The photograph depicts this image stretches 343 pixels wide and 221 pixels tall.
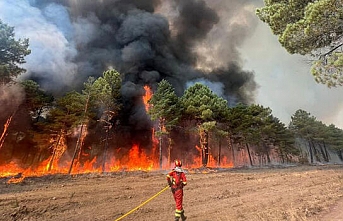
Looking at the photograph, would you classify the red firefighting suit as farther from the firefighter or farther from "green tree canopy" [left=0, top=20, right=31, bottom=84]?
"green tree canopy" [left=0, top=20, right=31, bottom=84]

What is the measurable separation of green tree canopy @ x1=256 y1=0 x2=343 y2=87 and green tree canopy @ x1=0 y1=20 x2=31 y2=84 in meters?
21.7

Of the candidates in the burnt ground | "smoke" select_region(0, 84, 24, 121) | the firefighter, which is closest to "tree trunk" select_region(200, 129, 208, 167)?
the burnt ground

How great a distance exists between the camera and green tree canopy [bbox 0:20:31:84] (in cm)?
2069

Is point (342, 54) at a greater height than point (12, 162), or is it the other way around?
point (342, 54)

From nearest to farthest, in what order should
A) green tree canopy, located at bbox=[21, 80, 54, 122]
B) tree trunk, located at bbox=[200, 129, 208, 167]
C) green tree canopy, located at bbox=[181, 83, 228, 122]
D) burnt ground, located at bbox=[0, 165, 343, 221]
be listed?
burnt ground, located at bbox=[0, 165, 343, 221] < green tree canopy, located at bbox=[21, 80, 54, 122] < green tree canopy, located at bbox=[181, 83, 228, 122] < tree trunk, located at bbox=[200, 129, 208, 167]

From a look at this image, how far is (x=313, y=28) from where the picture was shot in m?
9.13

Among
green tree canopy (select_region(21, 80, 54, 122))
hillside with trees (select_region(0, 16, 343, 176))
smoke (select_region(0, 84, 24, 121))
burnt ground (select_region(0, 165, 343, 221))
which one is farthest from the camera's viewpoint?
green tree canopy (select_region(21, 80, 54, 122))

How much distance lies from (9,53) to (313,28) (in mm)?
24687

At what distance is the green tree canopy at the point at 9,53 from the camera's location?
20.7m

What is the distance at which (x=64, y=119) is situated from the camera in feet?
89.0

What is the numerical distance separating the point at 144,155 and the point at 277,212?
1320 inches

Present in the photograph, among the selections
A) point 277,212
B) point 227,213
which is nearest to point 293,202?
point 277,212

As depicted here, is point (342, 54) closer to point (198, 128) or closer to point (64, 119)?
point (198, 128)

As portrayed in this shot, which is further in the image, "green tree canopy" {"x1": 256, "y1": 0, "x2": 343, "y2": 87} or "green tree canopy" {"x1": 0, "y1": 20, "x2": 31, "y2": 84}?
"green tree canopy" {"x1": 0, "y1": 20, "x2": 31, "y2": 84}
